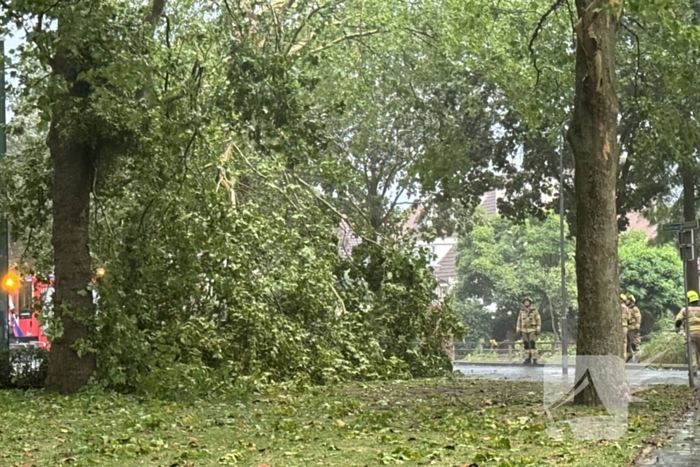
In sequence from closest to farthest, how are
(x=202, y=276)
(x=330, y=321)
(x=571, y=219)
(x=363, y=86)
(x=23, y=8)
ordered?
(x=23, y=8), (x=202, y=276), (x=330, y=321), (x=363, y=86), (x=571, y=219)

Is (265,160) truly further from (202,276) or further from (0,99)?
(0,99)

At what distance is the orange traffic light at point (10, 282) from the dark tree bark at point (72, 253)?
346cm

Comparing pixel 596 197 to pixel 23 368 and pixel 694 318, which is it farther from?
pixel 23 368

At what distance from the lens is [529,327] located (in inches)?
1115

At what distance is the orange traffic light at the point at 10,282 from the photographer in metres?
17.8

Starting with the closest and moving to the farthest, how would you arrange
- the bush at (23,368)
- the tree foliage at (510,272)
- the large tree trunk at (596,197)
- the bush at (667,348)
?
the large tree trunk at (596,197) → the bush at (23,368) → the bush at (667,348) → the tree foliage at (510,272)

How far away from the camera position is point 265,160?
60.3 feet

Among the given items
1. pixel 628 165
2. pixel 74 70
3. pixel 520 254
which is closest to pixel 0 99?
pixel 74 70

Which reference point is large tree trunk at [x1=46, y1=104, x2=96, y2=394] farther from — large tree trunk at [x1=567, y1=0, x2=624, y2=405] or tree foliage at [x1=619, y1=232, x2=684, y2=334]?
tree foliage at [x1=619, y1=232, x2=684, y2=334]

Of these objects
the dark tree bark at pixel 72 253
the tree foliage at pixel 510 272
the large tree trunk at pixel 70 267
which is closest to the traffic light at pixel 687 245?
the dark tree bark at pixel 72 253

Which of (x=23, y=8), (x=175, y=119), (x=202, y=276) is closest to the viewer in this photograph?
(x=23, y=8)

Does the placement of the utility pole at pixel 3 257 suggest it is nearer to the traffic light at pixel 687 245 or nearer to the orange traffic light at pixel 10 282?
the orange traffic light at pixel 10 282

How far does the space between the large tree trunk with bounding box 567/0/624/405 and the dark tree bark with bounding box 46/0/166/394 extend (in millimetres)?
6730

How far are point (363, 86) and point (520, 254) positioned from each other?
20400mm
